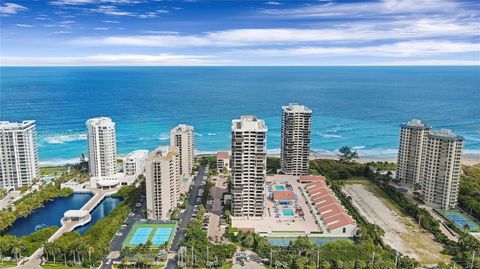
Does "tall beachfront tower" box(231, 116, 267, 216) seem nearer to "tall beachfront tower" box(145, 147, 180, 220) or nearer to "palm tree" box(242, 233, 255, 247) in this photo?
"palm tree" box(242, 233, 255, 247)

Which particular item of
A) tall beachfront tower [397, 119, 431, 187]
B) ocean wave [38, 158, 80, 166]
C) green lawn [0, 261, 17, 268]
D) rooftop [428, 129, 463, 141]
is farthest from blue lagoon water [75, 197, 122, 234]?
rooftop [428, 129, 463, 141]

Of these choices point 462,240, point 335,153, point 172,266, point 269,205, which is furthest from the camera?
point 335,153

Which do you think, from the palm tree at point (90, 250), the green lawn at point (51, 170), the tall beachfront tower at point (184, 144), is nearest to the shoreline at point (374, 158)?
the green lawn at point (51, 170)

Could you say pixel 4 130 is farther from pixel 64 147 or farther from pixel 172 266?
pixel 172 266

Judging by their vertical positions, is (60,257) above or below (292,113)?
below

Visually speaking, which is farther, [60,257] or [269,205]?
[269,205]

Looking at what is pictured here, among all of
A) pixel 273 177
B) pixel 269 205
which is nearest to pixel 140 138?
pixel 273 177

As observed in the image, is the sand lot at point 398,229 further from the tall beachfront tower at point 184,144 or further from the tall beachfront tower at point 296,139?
the tall beachfront tower at point 184,144

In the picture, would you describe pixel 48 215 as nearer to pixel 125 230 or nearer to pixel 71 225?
pixel 71 225
